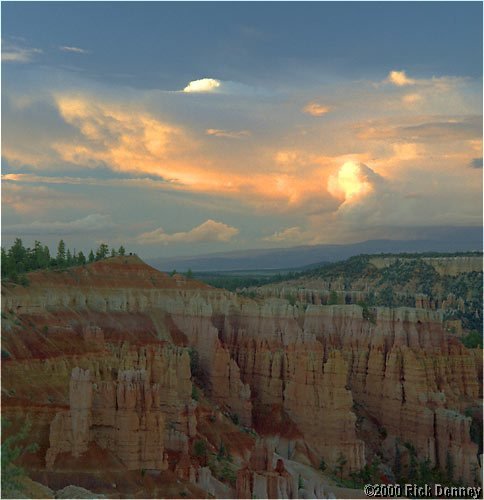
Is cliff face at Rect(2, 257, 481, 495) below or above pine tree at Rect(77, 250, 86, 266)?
below

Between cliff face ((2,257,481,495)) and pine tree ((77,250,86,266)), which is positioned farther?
pine tree ((77,250,86,266))

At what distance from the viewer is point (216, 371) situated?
216 ft

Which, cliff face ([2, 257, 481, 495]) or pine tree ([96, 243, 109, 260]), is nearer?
cliff face ([2, 257, 481, 495])

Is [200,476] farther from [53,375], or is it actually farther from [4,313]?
[4,313]

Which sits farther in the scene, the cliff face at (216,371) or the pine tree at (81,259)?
the pine tree at (81,259)

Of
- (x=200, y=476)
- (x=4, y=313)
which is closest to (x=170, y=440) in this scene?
(x=200, y=476)

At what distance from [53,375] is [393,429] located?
32801 millimetres

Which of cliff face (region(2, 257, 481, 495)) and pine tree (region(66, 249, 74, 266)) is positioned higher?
pine tree (region(66, 249, 74, 266))

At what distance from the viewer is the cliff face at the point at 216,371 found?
1633 inches

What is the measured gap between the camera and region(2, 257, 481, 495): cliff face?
41.5m

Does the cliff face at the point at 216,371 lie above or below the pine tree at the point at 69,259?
below

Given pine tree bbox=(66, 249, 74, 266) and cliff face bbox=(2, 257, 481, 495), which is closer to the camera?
cliff face bbox=(2, 257, 481, 495)

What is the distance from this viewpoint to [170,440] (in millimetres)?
47625

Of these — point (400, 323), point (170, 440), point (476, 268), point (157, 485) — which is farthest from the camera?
point (476, 268)
